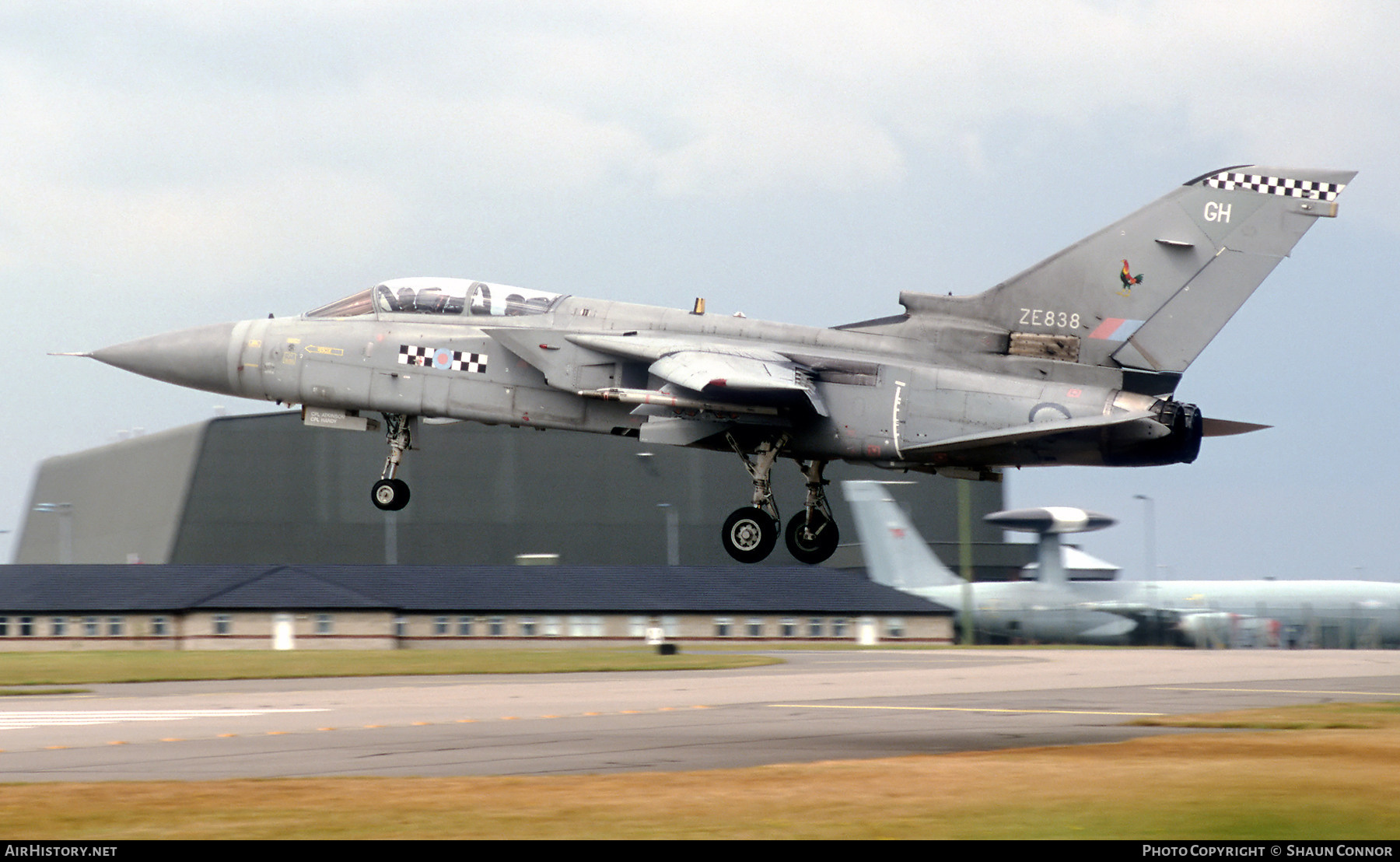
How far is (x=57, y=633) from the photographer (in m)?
73.2

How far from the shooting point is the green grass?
47.8 metres

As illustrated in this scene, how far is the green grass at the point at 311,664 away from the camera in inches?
1881

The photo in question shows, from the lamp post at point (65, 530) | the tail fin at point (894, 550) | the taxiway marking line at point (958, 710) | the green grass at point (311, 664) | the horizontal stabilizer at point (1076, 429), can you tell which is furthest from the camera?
the lamp post at point (65, 530)

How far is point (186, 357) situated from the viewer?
26.9m

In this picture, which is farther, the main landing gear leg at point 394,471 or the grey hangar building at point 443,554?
the grey hangar building at point 443,554

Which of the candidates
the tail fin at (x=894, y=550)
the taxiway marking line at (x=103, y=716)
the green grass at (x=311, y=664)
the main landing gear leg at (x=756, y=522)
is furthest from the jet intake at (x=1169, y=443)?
the tail fin at (x=894, y=550)

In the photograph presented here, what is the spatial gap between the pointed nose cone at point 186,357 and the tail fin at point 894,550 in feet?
160

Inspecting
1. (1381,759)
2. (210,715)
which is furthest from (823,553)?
(210,715)

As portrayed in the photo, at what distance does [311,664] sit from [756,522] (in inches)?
1308

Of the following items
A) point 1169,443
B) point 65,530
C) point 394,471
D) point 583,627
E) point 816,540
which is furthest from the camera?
point 65,530

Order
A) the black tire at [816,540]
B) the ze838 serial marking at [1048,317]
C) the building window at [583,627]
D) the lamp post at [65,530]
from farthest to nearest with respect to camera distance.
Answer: the lamp post at [65,530]
the building window at [583,627]
the black tire at [816,540]
the ze838 serial marking at [1048,317]

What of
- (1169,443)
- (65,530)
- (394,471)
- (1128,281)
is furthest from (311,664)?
(65,530)

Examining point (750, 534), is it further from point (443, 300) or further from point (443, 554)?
point (443, 554)

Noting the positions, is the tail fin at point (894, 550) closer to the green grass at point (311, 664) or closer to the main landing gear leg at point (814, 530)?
the green grass at point (311, 664)
